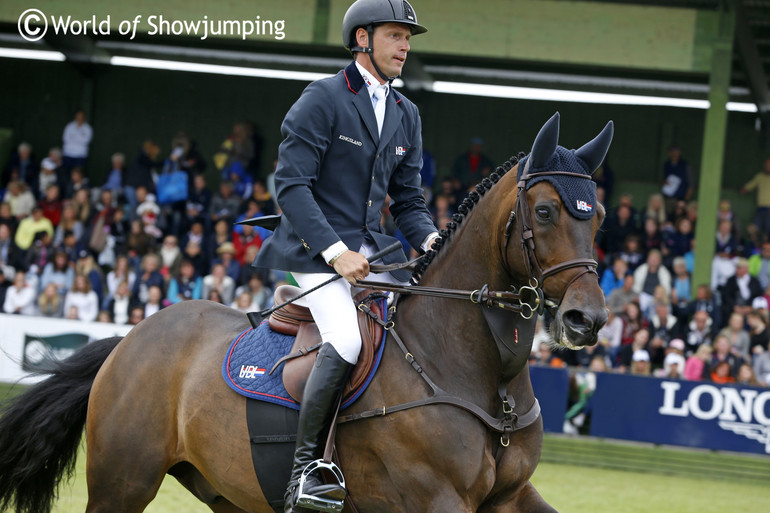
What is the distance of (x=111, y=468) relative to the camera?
4.85 m

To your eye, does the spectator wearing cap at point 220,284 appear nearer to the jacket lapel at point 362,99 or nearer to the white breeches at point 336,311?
the white breeches at point 336,311

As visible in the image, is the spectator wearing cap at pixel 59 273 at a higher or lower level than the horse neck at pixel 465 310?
lower

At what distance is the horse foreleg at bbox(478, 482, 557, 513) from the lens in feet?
13.1

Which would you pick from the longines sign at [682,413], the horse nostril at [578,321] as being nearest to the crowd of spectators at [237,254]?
the longines sign at [682,413]

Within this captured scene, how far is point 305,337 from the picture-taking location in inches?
171

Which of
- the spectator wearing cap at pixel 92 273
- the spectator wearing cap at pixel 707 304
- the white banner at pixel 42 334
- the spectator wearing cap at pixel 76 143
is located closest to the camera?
the white banner at pixel 42 334

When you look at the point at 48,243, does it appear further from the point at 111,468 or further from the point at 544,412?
the point at 111,468

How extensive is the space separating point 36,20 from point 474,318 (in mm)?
14774

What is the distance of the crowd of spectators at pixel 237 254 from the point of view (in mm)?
12797

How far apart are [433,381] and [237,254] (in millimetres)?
11926

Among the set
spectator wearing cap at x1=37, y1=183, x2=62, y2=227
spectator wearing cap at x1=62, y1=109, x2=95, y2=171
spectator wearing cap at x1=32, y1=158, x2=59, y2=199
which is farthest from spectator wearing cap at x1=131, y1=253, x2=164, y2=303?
spectator wearing cap at x1=62, y1=109, x2=95, y2=171

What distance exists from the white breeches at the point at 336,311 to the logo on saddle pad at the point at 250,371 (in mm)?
387

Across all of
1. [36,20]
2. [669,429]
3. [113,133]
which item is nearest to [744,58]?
[669,429]

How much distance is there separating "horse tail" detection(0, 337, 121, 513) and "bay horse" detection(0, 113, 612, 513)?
0.26 m
